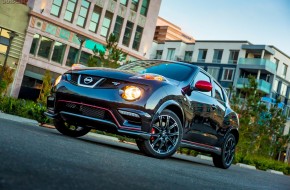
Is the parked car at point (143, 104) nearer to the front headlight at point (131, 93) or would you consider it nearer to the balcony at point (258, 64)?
the front headlight at point (131, 93)

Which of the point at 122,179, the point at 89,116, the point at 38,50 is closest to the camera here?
the point at 122,179

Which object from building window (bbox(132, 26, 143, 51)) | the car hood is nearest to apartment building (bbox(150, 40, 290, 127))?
building window (bbox(132, 26, 143, 51))

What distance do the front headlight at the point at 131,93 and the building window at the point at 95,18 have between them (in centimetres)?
3024

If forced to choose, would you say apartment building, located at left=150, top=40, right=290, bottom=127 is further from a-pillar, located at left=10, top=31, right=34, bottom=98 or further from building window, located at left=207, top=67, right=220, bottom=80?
a-pillar, located at left=10, top=31, right=34, bottom=98

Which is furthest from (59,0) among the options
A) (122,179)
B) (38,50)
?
(122,179)

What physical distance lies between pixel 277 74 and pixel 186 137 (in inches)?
1967

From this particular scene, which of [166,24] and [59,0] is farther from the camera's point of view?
[166,24]

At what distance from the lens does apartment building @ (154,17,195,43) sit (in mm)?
91938

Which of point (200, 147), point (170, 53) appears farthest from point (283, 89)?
point (200, 147)

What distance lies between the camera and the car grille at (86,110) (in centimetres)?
589

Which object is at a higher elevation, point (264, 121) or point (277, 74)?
point (277, 74)

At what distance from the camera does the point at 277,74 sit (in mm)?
53969

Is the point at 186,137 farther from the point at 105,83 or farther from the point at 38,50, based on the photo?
the point at 38,50

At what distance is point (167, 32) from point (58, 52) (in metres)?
60.1
